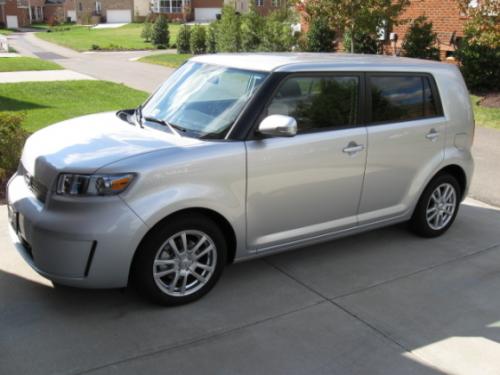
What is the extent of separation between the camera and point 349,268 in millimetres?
4918

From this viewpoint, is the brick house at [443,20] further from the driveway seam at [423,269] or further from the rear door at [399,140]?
the driveway seam at [423,269]

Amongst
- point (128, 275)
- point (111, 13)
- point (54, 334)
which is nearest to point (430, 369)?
point (128, 275)

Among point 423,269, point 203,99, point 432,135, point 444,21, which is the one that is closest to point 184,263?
point 203,99

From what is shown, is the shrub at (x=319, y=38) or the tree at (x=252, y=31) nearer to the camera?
the shrub at (x=319, y=38)

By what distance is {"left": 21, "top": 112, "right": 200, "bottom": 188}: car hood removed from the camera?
3.85 m

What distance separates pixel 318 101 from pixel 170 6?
81140mm

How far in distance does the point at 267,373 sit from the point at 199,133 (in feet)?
5.88

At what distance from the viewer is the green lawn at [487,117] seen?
11.6 meters

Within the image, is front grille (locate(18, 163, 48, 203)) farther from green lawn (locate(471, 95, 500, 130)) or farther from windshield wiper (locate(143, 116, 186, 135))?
green lawn (locate(471, 95, 500, 130))

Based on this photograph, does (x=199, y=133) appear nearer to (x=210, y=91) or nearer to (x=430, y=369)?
(x=210, y=91)

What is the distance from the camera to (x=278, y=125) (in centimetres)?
409

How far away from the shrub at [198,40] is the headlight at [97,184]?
25899 mm

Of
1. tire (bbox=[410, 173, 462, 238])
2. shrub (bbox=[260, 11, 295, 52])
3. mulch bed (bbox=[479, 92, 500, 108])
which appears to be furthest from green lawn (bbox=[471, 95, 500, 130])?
shrub (bbox=[260, 11, 295, 52])

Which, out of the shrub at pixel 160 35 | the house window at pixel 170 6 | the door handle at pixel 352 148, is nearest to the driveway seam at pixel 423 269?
the door handle at pixel 352 148
